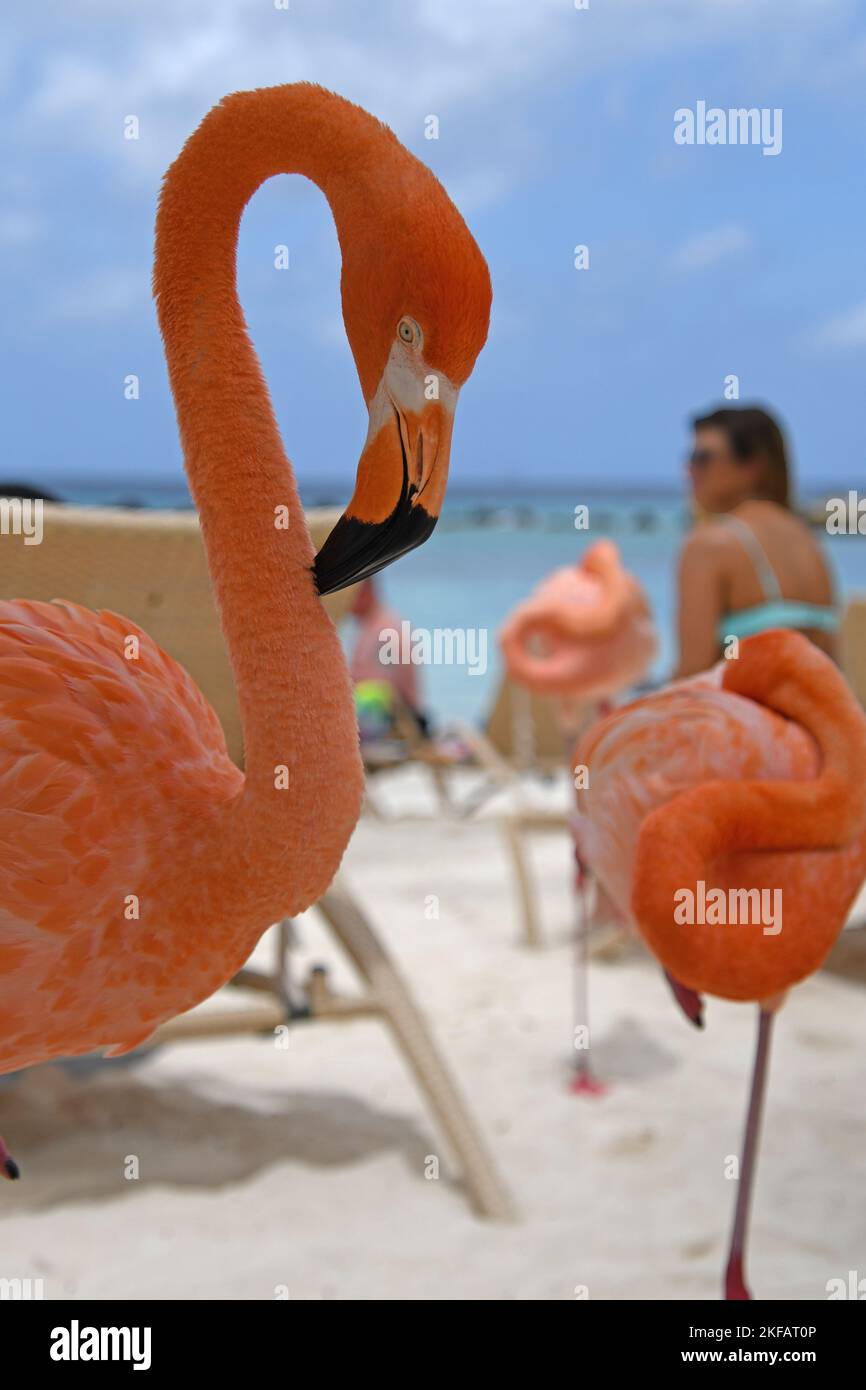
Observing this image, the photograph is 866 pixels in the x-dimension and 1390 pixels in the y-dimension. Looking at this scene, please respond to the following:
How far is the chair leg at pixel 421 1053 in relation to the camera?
1655 mm

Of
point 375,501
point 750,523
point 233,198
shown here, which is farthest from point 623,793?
point 750,523

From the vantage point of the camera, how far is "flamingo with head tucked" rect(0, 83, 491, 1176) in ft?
2.30

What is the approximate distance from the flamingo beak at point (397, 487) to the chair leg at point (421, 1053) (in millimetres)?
1072

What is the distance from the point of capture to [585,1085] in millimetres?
2053

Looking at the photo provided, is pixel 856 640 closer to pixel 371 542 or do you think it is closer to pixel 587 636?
pixel 587 636

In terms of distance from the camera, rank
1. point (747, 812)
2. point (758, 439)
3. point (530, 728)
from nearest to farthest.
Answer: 1. point (747, 812)
2. point (758, 439)
3. point (530, 728)

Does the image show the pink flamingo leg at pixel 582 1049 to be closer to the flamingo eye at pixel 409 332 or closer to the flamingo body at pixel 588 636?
the flamingo body at pixel 588 636

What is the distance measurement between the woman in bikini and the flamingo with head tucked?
922 mm

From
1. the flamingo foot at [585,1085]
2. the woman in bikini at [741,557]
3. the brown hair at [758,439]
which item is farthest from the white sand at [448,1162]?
the brown hair at [758,439]

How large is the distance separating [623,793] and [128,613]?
0.58 m

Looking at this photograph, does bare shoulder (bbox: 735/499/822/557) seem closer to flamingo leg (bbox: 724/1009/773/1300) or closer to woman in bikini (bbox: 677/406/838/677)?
woman in bikini (bbox: 677/406/838/677)

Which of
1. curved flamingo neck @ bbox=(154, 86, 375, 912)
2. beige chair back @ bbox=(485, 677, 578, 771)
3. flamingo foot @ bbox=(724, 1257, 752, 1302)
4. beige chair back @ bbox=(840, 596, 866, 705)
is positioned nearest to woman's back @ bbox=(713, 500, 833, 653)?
flamingo foot @ bbox=(724, 1257, 752, 1302)

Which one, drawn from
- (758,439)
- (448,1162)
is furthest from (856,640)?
(448,1162)

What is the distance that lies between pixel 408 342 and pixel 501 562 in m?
18.5
